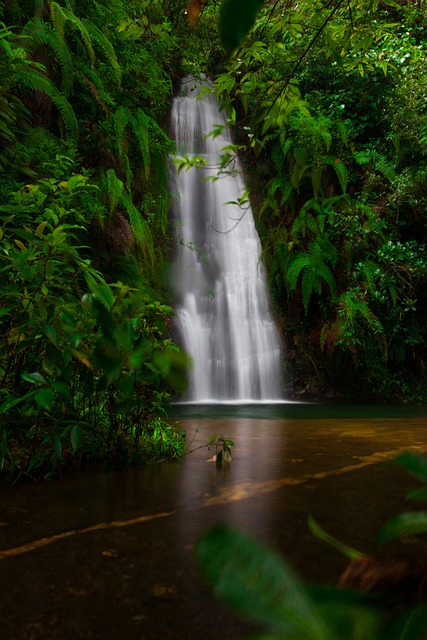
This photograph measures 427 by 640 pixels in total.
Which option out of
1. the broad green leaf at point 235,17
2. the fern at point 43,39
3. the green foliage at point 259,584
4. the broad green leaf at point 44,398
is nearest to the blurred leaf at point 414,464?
the green foliage at point 259,584

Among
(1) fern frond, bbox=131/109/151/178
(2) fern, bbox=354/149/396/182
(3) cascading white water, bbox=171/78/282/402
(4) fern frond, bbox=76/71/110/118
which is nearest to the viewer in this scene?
(4) fern frond, bbox=76/71/110/118

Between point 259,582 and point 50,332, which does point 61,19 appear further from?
point 259,582

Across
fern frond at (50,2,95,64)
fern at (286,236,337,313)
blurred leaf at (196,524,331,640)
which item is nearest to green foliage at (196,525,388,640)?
blurred leaf at (196,524,331,640)

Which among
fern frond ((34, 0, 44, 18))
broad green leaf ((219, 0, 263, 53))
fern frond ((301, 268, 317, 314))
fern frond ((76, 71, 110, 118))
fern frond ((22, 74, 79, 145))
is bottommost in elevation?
broad green leaf ((219, 0, 263, 53))

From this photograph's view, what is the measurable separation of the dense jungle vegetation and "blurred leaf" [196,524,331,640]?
2130 millimetres

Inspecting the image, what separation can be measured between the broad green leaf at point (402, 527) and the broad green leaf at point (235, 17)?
0.34 meters

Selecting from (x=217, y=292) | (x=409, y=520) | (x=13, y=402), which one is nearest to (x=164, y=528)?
(x=13, y=402)

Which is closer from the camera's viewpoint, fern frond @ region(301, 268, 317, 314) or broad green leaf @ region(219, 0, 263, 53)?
broad green leaf @ region(219, 0, 263, 53)

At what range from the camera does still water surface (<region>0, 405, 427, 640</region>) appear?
1.16 meters

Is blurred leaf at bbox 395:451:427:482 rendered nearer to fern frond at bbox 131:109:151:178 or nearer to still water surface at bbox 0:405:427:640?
still water surface at bbox 0:405:427:640

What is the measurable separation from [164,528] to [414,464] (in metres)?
1.55

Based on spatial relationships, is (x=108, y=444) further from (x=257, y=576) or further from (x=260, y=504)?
(x=257, y=576)

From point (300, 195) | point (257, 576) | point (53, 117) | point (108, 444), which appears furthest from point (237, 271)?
point (257, 576)

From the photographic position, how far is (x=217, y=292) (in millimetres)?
9453
